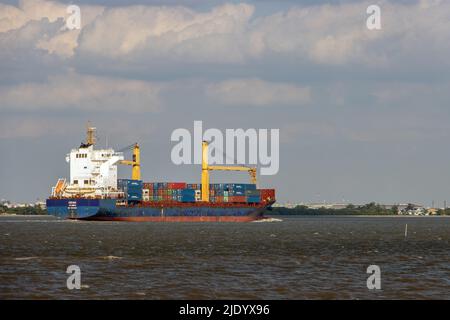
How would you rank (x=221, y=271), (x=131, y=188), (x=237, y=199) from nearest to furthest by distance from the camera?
(x=221, y=271), (x=131, y=188), (x=237, y=199)

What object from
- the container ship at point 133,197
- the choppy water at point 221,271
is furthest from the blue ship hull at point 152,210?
the choppy water at point 221,271

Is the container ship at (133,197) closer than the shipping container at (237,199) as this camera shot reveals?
Yes

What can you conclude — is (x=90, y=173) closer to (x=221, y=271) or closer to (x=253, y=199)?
(x=253, y=199)

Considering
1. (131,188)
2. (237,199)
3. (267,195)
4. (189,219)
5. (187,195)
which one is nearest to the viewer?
(131,188)

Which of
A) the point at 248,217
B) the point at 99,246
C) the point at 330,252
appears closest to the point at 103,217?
the point at 248,217

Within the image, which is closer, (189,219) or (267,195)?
(189,219)

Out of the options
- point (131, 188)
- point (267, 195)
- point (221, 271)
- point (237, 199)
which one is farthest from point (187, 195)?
point (221, 271)

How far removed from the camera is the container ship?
173 m

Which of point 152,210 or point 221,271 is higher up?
point 152,210

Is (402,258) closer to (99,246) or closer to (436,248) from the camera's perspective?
(436,248)

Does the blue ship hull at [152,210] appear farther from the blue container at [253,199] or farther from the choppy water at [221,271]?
the choppy water at [221,271]

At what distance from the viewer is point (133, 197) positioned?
571 feet

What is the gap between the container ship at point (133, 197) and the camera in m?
173
